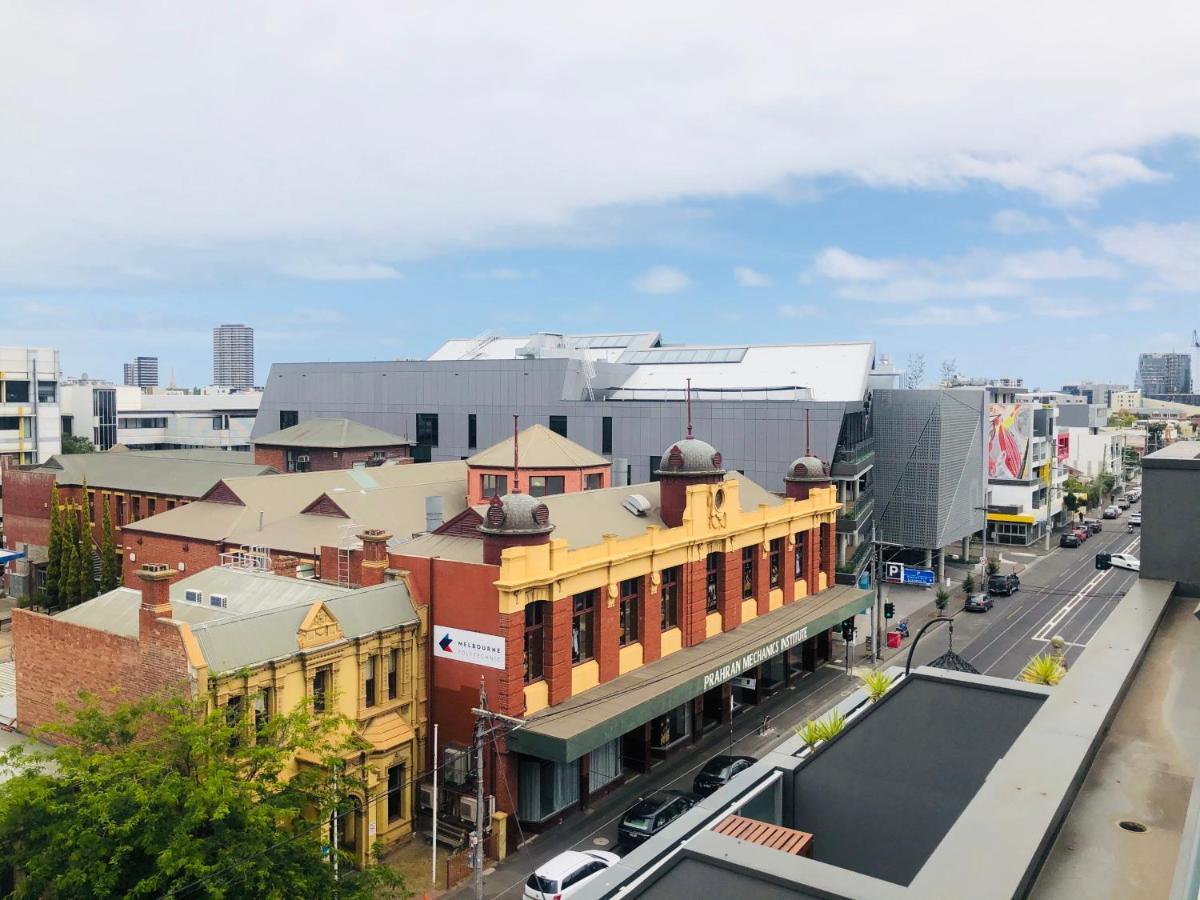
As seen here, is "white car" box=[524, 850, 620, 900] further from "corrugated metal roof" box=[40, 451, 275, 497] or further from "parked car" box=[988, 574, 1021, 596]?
"parked car" box=[988, 574, 1021, 596]

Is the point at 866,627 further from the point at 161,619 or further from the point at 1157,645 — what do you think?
the point at 1157,645

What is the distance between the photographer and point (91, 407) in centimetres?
14025

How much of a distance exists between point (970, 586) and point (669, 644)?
43.2 metres

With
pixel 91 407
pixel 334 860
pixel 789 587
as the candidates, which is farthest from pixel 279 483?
pixel 91 407

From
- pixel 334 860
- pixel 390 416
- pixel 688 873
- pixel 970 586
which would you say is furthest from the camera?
pixel 390 416

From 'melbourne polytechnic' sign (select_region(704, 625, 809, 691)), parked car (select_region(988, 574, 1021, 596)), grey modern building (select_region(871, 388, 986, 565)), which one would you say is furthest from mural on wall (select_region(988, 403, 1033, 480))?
'melbourne polytechnic' sign (select_region(704, 625, 809, 691))

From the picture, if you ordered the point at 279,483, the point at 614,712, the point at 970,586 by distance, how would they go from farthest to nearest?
the point at 970,586 < the point at 279,483 < the point at 614,712

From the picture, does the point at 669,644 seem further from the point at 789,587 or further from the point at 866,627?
the point at 866,627

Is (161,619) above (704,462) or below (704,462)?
below

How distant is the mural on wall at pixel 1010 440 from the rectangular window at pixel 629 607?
2718 inches

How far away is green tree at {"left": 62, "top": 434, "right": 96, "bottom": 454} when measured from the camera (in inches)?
4902

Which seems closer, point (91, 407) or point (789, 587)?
point (789, 587)

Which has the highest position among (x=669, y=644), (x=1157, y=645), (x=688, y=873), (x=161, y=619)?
(x=1157, y=645)

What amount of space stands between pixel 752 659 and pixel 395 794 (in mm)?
16916
